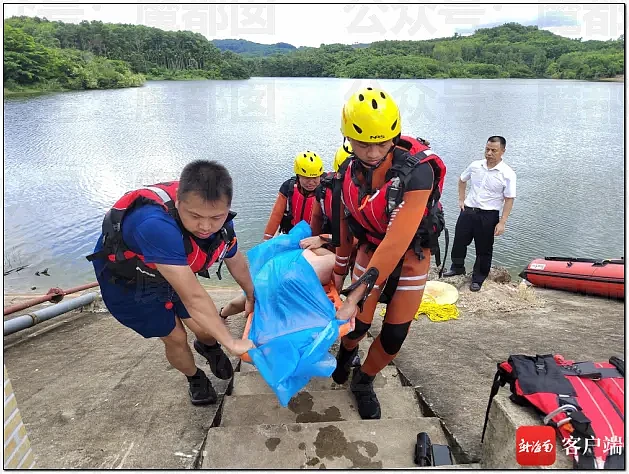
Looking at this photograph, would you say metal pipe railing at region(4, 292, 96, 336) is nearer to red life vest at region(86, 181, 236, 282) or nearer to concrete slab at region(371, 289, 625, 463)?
red life vest at region(86, 181, 236, 282)

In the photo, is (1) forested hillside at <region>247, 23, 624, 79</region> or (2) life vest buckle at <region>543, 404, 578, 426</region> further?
(1) forested hillside at <region>247, 23, 624, 79</region>

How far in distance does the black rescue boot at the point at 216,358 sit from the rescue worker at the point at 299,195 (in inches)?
61.4

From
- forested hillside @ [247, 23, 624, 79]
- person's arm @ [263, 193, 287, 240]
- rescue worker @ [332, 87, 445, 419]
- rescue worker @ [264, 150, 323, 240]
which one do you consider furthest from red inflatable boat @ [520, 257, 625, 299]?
forested hillside @ [247, 23, 624, 79]

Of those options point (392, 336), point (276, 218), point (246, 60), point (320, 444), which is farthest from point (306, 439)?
point (246, 60)

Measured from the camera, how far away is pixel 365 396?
9.78 feet

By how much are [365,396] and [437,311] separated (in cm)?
234

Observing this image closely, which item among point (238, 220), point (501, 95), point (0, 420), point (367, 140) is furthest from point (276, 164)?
point (501, 95)

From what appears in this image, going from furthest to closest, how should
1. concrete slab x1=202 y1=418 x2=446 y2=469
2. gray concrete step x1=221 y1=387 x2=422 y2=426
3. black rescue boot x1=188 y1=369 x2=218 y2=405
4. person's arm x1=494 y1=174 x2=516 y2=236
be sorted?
1. person's arm x1=494 y1=174 x2=516 y2=236
2. black rescue boot x1=188 y1=369 x2=218 y2=405
3. gray concrete step x1=221 y1=387 x2=422 y2=426
4. concrete slab x1=202 y1=418 x2=446 y2=469

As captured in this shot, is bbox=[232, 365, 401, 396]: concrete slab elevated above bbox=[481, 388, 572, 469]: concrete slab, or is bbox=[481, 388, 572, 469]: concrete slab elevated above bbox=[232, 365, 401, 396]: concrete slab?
bbox=[481, 388, 572, 469]: concrete slab

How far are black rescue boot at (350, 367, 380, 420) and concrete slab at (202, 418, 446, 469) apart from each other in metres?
0.34

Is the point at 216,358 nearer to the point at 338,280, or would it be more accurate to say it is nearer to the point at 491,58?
the point at 338,280

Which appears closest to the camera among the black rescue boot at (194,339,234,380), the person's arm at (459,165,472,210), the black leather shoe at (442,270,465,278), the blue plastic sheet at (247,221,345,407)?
the blue plastic sheet at (247,221,345,407)

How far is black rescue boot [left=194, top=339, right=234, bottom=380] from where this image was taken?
330 centimetres

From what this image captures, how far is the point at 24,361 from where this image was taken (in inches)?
156
